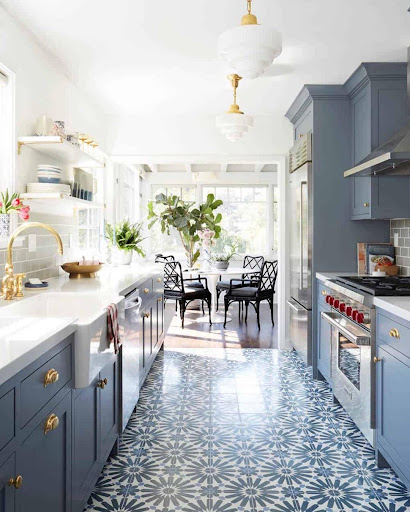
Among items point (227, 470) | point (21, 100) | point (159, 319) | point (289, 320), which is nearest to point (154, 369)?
point (159, 319)

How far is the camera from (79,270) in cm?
349

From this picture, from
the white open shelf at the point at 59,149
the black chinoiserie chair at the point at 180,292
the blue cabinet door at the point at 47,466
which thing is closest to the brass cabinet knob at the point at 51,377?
the blue cabinet door at the point at 47,466

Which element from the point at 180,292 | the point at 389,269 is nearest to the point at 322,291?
the point at 389,269

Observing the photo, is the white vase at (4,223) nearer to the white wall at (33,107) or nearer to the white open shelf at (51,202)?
the white wall at (33,107)

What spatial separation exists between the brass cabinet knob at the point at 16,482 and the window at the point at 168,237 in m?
7.72

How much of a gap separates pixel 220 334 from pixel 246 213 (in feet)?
11.9

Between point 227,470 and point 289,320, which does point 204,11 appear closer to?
point 227,470

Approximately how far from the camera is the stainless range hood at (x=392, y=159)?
269cm

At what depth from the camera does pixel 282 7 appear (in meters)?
2.67

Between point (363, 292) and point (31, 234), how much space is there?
84.1 inches

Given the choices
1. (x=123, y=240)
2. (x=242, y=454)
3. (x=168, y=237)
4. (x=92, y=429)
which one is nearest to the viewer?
(x=92, y=429)

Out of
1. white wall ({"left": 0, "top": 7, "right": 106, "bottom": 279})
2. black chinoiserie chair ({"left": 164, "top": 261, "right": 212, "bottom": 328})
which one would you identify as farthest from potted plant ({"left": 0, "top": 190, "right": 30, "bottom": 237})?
black chinoiserie chair ({"left": 164, "top": 261, "right": 212, "bottom": 328})

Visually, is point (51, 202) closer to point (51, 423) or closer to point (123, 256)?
point (123, 256)

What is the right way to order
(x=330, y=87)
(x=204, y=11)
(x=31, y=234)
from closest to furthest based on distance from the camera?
1. (x=204, y=11)
2. (x=31, y=234)
3. (x=330, y=87)
